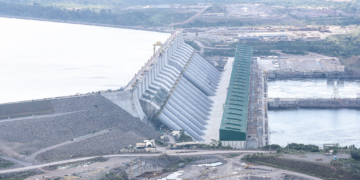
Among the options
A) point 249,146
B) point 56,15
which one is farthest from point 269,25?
point 249,146

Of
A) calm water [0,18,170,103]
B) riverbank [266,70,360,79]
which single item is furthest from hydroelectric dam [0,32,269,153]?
riverbank [266,70,360,79]

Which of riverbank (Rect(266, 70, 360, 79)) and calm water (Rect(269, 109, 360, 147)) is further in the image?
riverbank (Rect(266, 70, 360, 79))

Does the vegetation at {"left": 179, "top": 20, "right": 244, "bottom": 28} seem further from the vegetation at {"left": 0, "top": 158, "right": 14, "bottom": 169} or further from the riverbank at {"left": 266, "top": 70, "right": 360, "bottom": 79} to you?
the vegetation at {"left": 0, "top": 158, "right": 14, "bottom": 169}

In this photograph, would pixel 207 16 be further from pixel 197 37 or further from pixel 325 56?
pixel 325 56

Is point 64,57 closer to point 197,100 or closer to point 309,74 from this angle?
point 197,100

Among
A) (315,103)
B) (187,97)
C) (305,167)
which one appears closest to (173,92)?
(187,97)

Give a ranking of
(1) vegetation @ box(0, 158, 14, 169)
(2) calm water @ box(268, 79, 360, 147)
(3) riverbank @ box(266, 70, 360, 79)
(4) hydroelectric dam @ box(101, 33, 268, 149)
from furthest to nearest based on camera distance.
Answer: (3) riverbank @ box(266, 70, 360, 79), (2) calm water @ box(268, 79, 360, 147), (4) hydroelectric dam @ box(101, 33, 268, 149), (1) vegetation @ box(0, 158, 14, 169)
